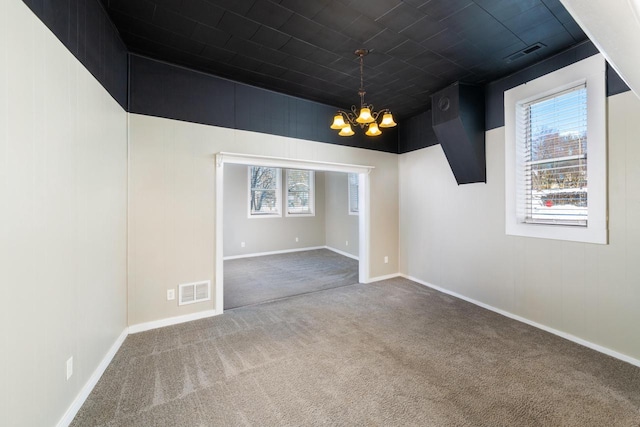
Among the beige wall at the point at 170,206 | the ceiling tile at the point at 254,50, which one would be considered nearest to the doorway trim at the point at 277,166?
the beige wall at the point at 170,206

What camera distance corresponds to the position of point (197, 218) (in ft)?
11.2

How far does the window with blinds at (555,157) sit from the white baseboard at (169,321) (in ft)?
13.8

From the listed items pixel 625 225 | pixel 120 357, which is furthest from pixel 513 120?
pixel 120 357

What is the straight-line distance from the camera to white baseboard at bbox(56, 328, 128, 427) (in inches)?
69.3

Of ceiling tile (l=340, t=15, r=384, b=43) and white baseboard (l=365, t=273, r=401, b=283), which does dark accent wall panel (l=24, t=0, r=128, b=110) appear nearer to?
ceiling tile (l=340, t=15, r=384, b=43)

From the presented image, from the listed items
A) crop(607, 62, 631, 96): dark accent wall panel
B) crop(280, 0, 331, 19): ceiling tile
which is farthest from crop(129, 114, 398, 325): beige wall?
crop(607, 62, 631, 96): dark accent wall panel

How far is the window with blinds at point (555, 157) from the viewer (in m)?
2.86

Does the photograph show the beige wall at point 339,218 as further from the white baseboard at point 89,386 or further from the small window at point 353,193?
the white baseboard at point 89,386

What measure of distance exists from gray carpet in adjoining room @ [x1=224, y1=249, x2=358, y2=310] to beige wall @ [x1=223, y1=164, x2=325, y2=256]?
42cm

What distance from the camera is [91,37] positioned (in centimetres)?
213

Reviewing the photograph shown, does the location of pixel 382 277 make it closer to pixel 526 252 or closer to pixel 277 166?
pixel 526 252

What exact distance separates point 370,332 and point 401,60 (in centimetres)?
313

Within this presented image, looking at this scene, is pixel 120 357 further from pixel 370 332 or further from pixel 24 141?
pixel 370 332

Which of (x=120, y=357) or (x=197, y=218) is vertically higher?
(x=197, y=218)
